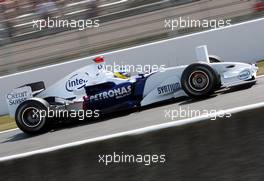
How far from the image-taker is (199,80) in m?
8.84

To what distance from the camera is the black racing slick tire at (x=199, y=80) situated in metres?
8.70

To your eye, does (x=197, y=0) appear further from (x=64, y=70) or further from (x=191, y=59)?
(x=64, y=70)

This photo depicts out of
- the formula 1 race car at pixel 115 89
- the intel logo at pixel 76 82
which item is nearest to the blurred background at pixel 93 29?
the formula 1 race car at pixel 115 89

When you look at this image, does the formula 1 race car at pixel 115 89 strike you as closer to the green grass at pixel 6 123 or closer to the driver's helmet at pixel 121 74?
the driver's helmet at pixel 121 74

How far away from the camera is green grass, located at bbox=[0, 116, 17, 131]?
37.6 feet

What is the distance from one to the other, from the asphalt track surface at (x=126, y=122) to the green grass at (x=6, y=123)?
1525 millimetres

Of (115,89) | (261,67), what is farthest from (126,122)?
(261,67)

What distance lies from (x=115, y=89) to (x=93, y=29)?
164 inches

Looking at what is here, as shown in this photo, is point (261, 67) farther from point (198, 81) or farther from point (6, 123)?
A: point (6, 123)

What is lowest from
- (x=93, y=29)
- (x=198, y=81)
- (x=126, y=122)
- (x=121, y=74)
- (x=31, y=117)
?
(x=126, y=122)

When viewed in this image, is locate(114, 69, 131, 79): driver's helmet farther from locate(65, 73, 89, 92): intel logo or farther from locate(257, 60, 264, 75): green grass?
locate(257, 60, 264, 75): green grass

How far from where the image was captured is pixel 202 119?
12.4 feet

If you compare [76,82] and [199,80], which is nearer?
[199,80]

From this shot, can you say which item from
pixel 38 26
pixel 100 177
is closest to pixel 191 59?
pixel 38 26
